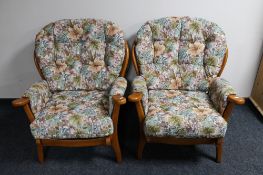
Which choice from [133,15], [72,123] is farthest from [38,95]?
[133,15]

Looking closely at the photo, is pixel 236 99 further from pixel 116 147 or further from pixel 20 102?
pixel 20 102

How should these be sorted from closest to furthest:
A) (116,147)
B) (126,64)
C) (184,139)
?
(184,139), (116,147), (126,64)

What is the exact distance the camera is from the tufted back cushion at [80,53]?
2.00m

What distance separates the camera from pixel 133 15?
2143 millimetres

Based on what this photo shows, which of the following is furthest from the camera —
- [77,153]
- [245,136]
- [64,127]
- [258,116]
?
[258,116]

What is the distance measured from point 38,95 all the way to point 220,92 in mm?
1394

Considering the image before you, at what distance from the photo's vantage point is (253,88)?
2.48 meters

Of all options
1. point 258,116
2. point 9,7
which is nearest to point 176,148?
point 258,116

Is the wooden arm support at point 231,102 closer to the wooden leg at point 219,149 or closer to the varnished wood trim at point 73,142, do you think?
the wooden leg at point 219,149

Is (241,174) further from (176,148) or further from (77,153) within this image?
(77,153)

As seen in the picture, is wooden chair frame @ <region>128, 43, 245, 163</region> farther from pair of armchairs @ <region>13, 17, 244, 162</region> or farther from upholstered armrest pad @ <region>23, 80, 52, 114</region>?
upholstered armrest pad @ <region>23, 80, 52, 114</region>

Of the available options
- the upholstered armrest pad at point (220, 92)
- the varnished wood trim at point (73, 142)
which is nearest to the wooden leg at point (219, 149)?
the upholstered armrest pad at point (220, 92)

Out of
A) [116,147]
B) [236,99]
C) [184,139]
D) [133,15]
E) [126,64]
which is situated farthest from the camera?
[133,15]

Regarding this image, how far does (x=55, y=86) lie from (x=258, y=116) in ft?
6.58
